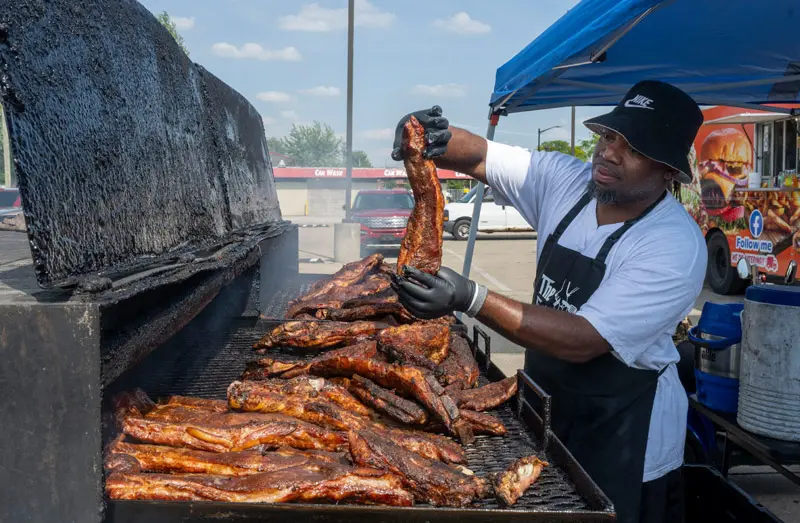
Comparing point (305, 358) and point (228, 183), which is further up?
point (228, 183)

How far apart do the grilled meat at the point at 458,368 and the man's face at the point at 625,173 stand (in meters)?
1.05

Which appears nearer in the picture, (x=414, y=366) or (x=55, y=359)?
(x=55, y=359)

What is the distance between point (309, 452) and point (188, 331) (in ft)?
6.00

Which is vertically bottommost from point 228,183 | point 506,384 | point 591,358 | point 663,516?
point 663,516

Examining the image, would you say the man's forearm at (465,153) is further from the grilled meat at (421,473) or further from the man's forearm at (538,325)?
the grilled meat at (421,473)

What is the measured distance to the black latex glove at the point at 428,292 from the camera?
7.51 ft

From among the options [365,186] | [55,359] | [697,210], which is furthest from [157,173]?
[365,186]

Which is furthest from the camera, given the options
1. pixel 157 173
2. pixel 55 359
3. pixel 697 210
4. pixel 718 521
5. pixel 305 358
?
pixel 697 210

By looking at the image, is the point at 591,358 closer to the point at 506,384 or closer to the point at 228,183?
the point at 506,384

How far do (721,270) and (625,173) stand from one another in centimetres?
1124

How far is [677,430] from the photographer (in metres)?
2.85

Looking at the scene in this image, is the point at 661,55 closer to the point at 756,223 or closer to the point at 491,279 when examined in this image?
the point at 756,223

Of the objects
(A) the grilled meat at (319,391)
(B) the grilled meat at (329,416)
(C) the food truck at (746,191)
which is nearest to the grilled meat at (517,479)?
(B) the grilled meat at (329,416)

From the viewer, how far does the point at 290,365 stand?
3148 millimetres
